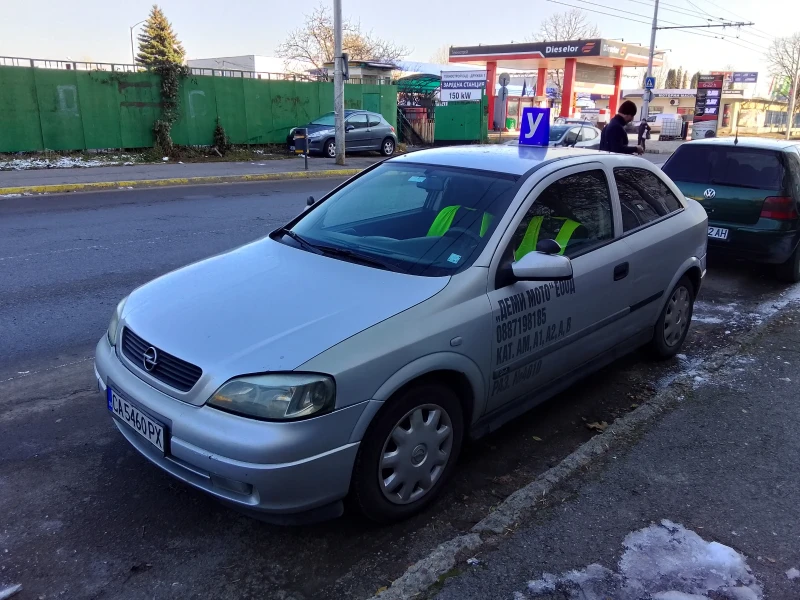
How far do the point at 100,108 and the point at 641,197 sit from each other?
1922 centimetres

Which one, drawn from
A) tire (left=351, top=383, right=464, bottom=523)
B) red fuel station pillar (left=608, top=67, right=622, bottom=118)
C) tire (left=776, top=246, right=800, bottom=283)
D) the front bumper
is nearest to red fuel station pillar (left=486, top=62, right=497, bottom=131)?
red fuel station pillar (left=608, top=67, right=622, bottom=118)

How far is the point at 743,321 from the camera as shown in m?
6.32

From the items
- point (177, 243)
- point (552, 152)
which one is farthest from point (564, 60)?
point (552, 152)

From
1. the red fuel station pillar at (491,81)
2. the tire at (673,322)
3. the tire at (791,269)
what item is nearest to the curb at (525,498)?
the tire at (673,322)

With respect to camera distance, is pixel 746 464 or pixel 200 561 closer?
pixel 200 561

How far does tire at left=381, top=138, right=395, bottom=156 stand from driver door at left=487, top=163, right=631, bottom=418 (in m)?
20.3

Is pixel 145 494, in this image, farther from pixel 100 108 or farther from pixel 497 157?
pixel 100 108

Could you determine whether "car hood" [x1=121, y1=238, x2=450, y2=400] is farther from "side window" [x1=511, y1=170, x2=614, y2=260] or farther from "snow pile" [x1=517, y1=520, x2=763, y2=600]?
"snow pile" [x1=517, y1=520, x2=763, y2=600]

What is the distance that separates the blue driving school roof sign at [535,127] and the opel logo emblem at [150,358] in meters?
3.09

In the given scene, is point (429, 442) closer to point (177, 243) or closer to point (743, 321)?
point (743, 321)

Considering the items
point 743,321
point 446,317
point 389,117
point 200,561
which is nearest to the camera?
point 200,561

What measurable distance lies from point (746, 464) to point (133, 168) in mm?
17507

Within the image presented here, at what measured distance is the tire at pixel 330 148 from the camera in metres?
22.9

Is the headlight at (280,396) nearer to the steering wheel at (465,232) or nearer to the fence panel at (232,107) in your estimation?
the steering wheel at (465,232)
